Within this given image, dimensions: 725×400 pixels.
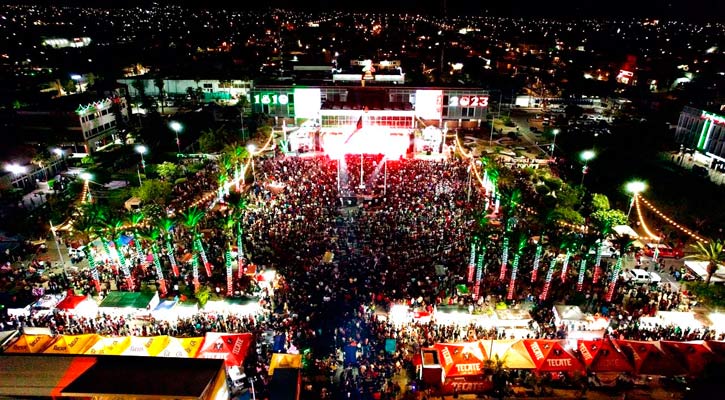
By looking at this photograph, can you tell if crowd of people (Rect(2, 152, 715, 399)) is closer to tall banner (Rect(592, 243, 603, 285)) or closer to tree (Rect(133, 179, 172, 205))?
tall banner (Rect(592, 243, 603, 285))

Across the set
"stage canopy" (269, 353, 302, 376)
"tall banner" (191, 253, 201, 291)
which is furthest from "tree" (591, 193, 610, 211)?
"tall banner" (191, 253, 201, 291)

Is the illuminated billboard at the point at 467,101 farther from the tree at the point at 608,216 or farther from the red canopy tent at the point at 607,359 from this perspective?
the red canopy tent at the point at 607,359

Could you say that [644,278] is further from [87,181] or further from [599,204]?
[87,181]

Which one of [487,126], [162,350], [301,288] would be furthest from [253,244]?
[487,126]

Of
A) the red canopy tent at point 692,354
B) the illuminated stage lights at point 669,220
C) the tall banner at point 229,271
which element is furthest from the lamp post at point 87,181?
the illuminated stage lights at point 669,220

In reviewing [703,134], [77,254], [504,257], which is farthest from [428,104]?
[77,254]

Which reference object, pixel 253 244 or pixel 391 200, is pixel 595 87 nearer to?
pixel 391 200
